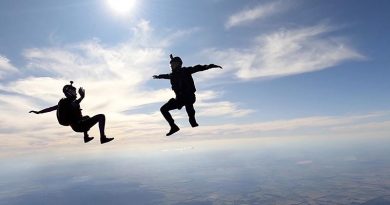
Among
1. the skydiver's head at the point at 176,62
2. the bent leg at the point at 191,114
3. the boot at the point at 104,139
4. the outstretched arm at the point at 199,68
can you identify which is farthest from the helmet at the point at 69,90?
the bent leg at the point at 191,114

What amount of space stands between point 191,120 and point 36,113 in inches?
206

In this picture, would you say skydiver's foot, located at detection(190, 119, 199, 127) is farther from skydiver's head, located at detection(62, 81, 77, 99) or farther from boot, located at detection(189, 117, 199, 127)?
skydiver's head, located at detection(62, 81, 77, 99)

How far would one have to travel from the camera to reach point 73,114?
388 inches

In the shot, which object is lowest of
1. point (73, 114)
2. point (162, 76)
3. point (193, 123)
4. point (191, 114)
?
point (193, 123)

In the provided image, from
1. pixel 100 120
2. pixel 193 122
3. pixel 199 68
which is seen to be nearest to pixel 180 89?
pixel 199 68

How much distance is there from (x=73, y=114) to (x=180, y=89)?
3.70 meters

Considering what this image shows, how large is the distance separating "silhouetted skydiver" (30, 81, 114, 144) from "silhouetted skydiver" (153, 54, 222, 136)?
2.34 m

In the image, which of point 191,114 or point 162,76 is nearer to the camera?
point 162,76

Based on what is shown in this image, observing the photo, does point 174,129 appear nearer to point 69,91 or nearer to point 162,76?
point 162,76

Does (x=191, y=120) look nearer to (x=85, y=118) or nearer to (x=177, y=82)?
(x=177, y=82)

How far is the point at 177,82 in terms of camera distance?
10.8 meters

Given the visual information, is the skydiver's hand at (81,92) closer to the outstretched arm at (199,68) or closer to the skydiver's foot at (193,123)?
the outstretched arm at (199,68)

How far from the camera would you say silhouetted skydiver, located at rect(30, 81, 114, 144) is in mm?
9609

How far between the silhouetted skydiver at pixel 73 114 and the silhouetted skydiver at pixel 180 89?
2339 millimetres
